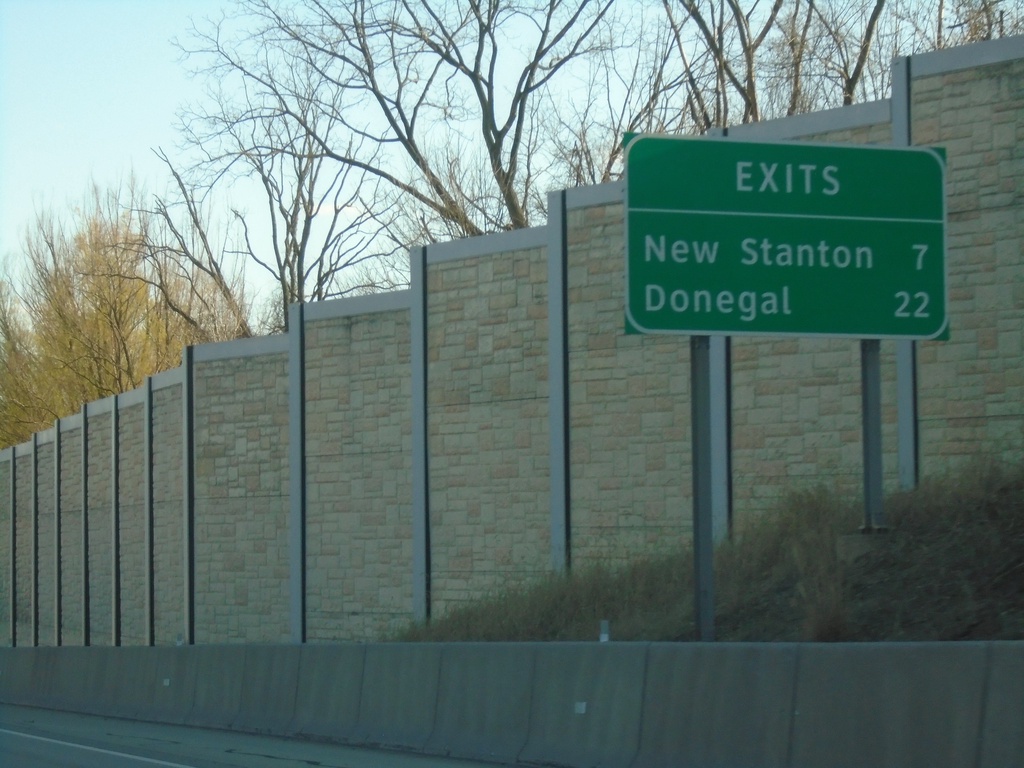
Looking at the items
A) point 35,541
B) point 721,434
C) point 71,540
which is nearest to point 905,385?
point 721,434

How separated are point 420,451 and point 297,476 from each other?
3.58m

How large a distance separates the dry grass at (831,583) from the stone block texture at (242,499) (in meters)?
7.19

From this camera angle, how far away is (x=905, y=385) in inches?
648

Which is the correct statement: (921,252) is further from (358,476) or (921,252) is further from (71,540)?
(71,540)

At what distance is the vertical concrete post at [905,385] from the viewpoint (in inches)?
642

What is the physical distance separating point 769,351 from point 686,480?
2293 mm

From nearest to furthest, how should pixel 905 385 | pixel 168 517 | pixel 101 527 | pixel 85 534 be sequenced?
pixel 905 385, pixel 168 517, pixel 101 527, pixel 85 534

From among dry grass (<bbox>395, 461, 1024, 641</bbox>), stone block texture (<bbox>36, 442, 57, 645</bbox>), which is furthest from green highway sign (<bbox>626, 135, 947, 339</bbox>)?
stone block texture (<bbox>36, 442, 57, 645</bbox>)

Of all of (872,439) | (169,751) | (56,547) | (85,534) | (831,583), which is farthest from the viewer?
(56,547)

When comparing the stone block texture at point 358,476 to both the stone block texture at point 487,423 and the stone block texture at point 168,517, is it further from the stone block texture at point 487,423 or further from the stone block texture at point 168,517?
the stone block texture at point 168,517

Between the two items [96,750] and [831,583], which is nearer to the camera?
[831,583]

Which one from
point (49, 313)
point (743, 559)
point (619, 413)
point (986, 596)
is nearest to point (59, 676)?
point (619, 413)

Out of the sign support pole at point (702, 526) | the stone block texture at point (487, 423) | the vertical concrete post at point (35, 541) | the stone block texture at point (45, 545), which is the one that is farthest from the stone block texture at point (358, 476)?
the vertical concrete post at point (35, 541)

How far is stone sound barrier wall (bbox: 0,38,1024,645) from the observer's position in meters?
16.2
